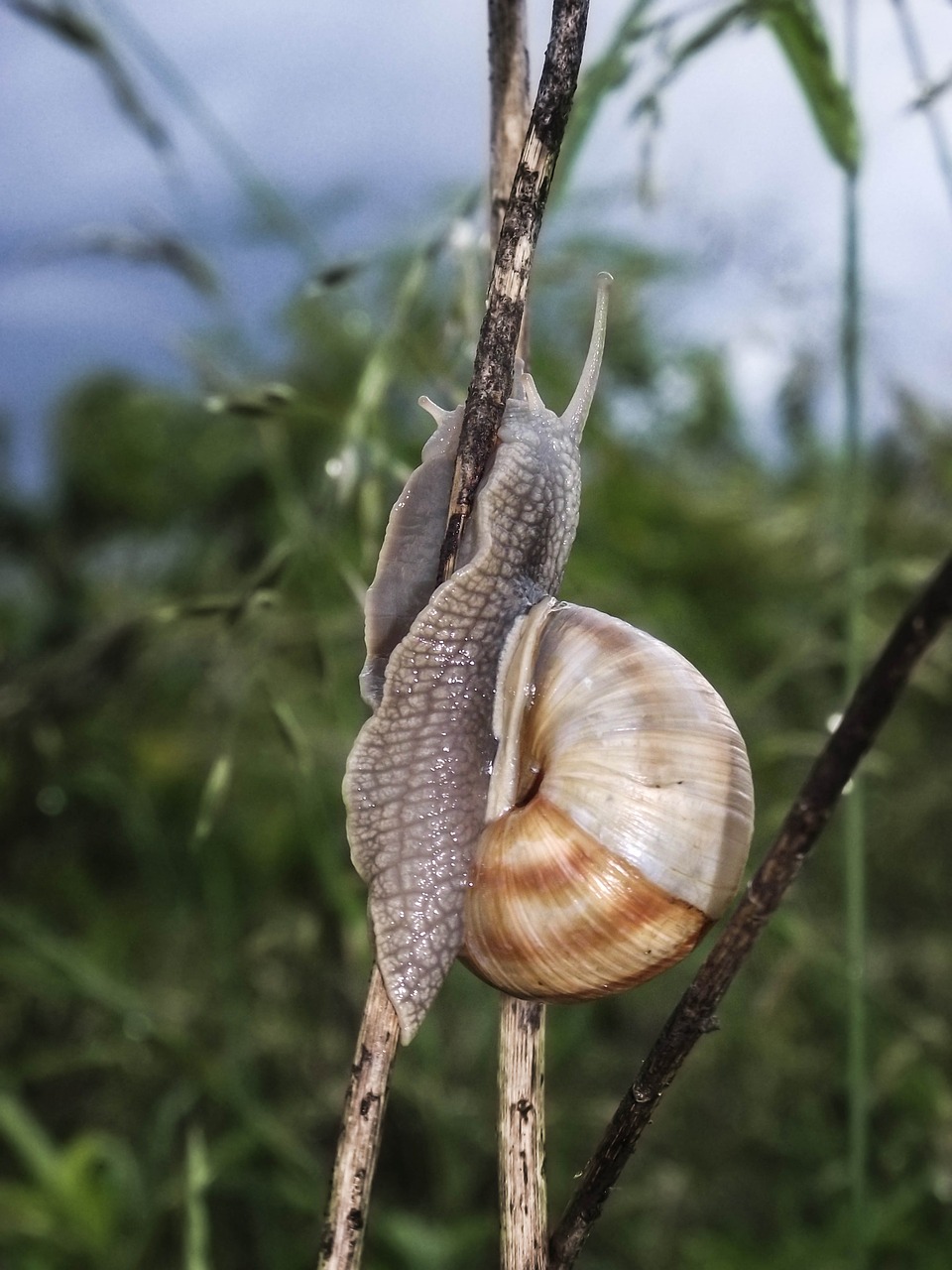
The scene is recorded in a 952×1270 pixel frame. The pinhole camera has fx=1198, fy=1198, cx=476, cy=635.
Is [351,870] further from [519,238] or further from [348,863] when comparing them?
[519,238]

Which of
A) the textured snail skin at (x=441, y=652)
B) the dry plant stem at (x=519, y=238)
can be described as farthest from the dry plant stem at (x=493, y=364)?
the textured snail skin at (x=441, y=652)

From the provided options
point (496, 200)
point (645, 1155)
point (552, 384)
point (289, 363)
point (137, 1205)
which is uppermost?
point (496, 200)

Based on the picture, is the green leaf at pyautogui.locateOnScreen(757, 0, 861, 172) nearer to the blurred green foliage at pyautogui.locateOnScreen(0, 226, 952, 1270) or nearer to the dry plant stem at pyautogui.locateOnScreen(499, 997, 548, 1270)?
the blurred green foliage at pyautogui.locateOnScreen(0, 226, 952, 1270)

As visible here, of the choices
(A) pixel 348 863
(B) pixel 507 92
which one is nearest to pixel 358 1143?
(B) pixel 507 92

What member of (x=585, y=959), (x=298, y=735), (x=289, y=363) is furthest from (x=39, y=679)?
(x=289, y=363)

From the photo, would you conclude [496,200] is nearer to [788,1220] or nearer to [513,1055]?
[513,1055]

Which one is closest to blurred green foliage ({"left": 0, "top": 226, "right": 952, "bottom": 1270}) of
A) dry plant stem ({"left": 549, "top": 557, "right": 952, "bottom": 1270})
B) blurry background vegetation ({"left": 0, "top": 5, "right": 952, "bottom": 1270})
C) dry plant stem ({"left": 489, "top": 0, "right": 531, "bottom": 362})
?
blurry background vegetation ({"left": 0, "top": 5, "right": 952, "bottom": 1270})
